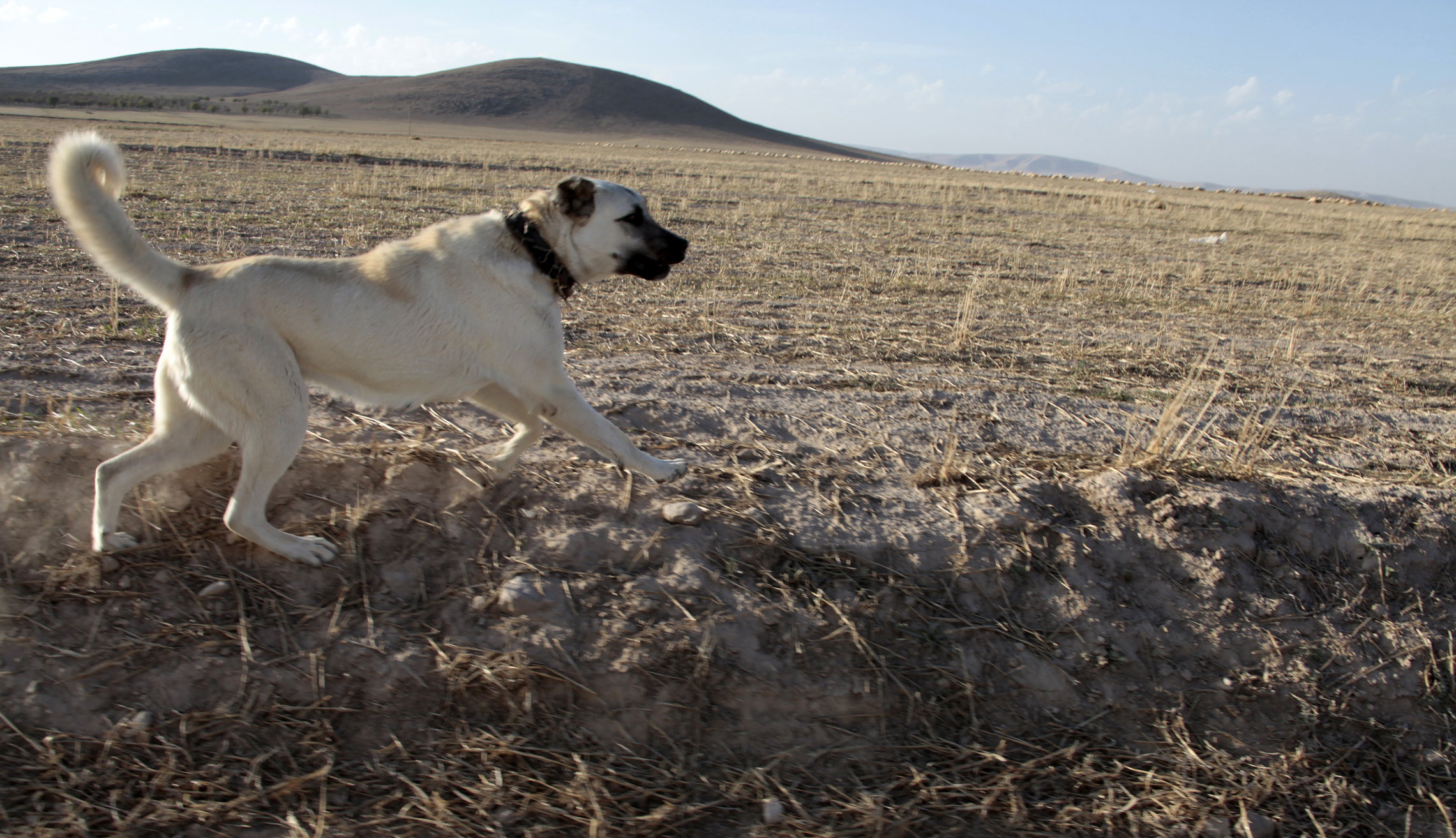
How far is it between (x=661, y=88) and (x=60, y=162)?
142 m

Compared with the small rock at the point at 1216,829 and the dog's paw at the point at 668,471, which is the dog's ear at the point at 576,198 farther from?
the small rock at the point at 1216,829

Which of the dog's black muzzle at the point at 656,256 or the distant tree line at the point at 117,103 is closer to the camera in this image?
the dog's black muzzle at the point at 656,256

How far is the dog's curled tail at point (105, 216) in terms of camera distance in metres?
3.00

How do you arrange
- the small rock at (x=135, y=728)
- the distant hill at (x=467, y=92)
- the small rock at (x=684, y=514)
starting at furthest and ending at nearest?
1. the distant hill at (x=467, y=92)
2. the small rock at (x=684, y=514)
3. the small rock at (x=135, y=728)

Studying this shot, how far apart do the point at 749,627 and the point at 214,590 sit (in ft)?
7.04

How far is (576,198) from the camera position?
3.82 meters

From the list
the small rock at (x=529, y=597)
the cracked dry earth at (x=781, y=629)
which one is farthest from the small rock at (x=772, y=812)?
the small rock at (x=529, y=597)

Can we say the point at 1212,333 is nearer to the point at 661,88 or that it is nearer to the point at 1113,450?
the point at 1113,450

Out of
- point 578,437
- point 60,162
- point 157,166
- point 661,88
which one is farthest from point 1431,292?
point 661,88

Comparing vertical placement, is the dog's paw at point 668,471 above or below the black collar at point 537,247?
below

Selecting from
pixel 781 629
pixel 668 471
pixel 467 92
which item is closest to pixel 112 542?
pixel 668 471

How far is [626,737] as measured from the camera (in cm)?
298

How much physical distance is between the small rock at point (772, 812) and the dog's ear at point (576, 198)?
→ 2679 mm

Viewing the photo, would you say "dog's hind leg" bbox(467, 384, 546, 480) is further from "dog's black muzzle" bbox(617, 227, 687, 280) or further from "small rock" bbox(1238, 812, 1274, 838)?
"small rock" bbox(1238, 812, 1274, 838)
